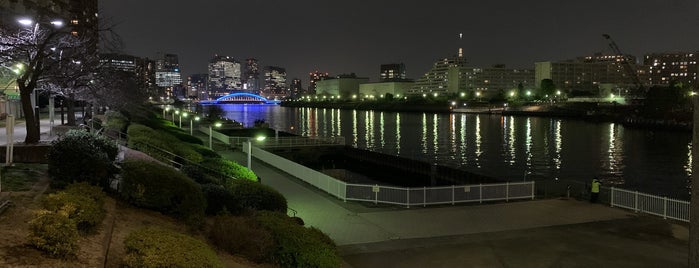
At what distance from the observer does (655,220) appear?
1769 cm

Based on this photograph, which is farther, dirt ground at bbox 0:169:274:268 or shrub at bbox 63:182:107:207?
shrub at bbox 63:182:107:207

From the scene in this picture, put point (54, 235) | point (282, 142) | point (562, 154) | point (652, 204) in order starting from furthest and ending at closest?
1. point (562, 154)
2. point (282, 142)
3. point (652, 204)
4. point (54, 235)

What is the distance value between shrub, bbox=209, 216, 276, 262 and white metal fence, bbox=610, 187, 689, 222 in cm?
1457

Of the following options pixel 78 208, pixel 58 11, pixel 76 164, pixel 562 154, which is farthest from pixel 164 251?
pixel 58 11

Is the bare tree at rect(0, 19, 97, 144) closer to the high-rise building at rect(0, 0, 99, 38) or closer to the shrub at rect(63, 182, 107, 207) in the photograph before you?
the high-rise building at rect(0, 0, 99, 38)

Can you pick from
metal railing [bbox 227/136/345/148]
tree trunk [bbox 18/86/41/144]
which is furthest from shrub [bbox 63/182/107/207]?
metal railing [bbox 227/136/345/148]

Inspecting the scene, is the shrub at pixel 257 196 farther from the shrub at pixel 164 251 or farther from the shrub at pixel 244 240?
the shrub at pixel 164 251

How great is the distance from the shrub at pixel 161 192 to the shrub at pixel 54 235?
13.1 ft

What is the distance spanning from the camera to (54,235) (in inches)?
276

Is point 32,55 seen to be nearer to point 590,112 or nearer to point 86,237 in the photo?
point 86,237

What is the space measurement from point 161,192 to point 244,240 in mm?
2457

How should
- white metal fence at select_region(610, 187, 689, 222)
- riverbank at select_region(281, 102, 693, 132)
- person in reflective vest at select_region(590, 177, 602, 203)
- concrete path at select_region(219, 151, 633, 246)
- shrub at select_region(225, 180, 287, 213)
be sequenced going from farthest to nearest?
riverbank at select_region(281, 102, 693, 132) → person in reflective vest at select_region(590, 177, 602, 203) → white metal fence at select_region(610, 187, 689, 222) → concrete path at select_region(219, 151, 633, 246) → shrub at select_region(225, 180, 287, 213)

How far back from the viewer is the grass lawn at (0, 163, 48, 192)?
1127cm

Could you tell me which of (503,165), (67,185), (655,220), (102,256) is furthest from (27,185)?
(503,165)
